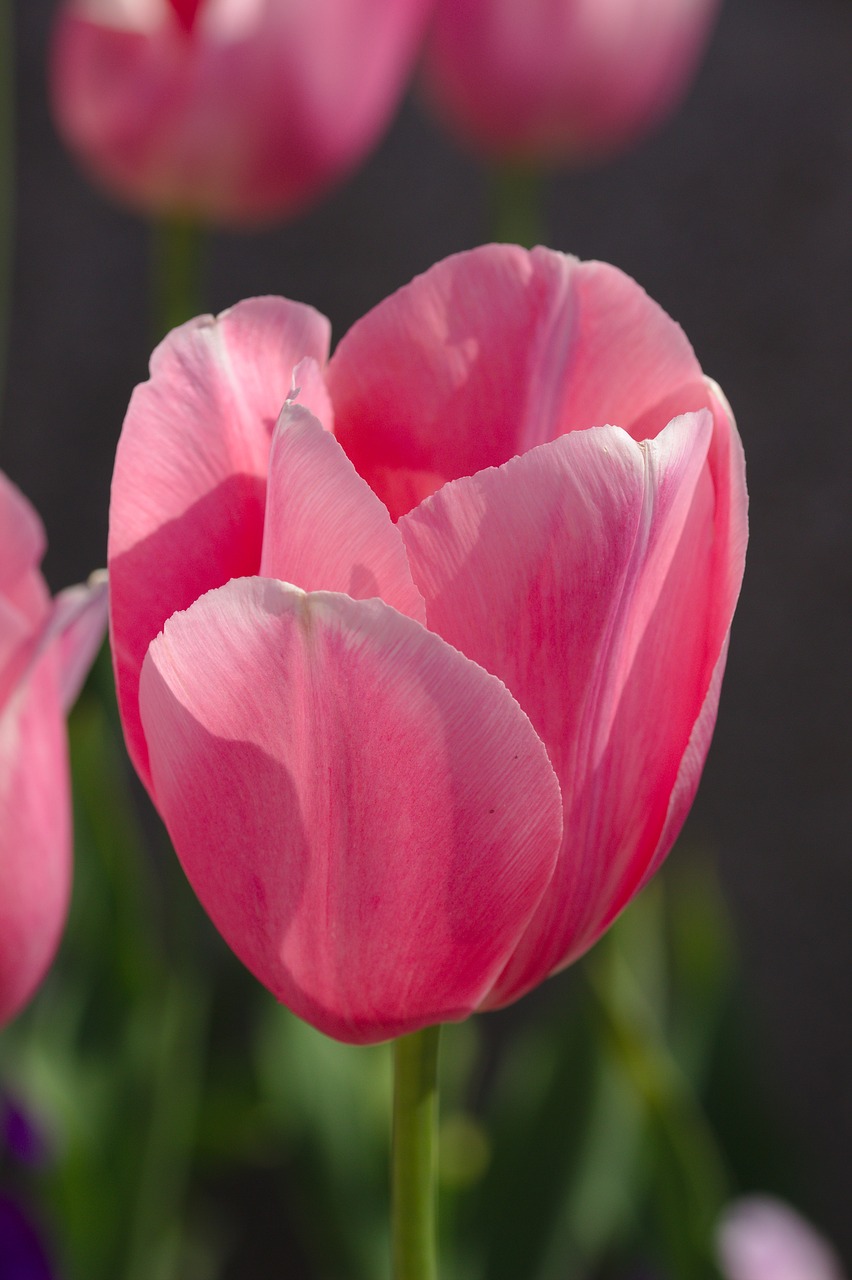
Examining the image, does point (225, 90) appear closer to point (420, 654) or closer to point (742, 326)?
point (420, 654)

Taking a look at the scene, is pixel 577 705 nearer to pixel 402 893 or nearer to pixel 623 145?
pixel 402 893

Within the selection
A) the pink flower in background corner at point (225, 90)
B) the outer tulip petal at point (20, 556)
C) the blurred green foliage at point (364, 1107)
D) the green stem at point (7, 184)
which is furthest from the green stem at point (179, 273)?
the green stem at point (7, 184)

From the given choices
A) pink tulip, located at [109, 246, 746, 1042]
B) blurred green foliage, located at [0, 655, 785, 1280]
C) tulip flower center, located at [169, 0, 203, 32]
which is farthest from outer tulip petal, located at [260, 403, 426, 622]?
tulip flower center, located at [169, 0, 203, 32]

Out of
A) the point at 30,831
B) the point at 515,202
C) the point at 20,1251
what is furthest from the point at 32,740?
the point at 515,202

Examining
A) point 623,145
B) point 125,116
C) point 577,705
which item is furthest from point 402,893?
point 623,145

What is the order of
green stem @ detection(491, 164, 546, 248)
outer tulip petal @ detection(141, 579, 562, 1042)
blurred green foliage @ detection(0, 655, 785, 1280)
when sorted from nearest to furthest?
outer tulip petal @ detection(141, 579, 562, 1042), blurred green foliage @ detection(0, 655, 785, 1280), green stem @ detection(491, 164, 546, 248)

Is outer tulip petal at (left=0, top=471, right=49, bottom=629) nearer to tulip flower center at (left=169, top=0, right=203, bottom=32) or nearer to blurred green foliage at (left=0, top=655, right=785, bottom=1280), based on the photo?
blurred green foliage at (left=0, top=655, right=785, bottom=1280)

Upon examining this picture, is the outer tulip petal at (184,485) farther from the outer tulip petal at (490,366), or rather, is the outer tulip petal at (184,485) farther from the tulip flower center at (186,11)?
the tulip flower center at (186,11)
